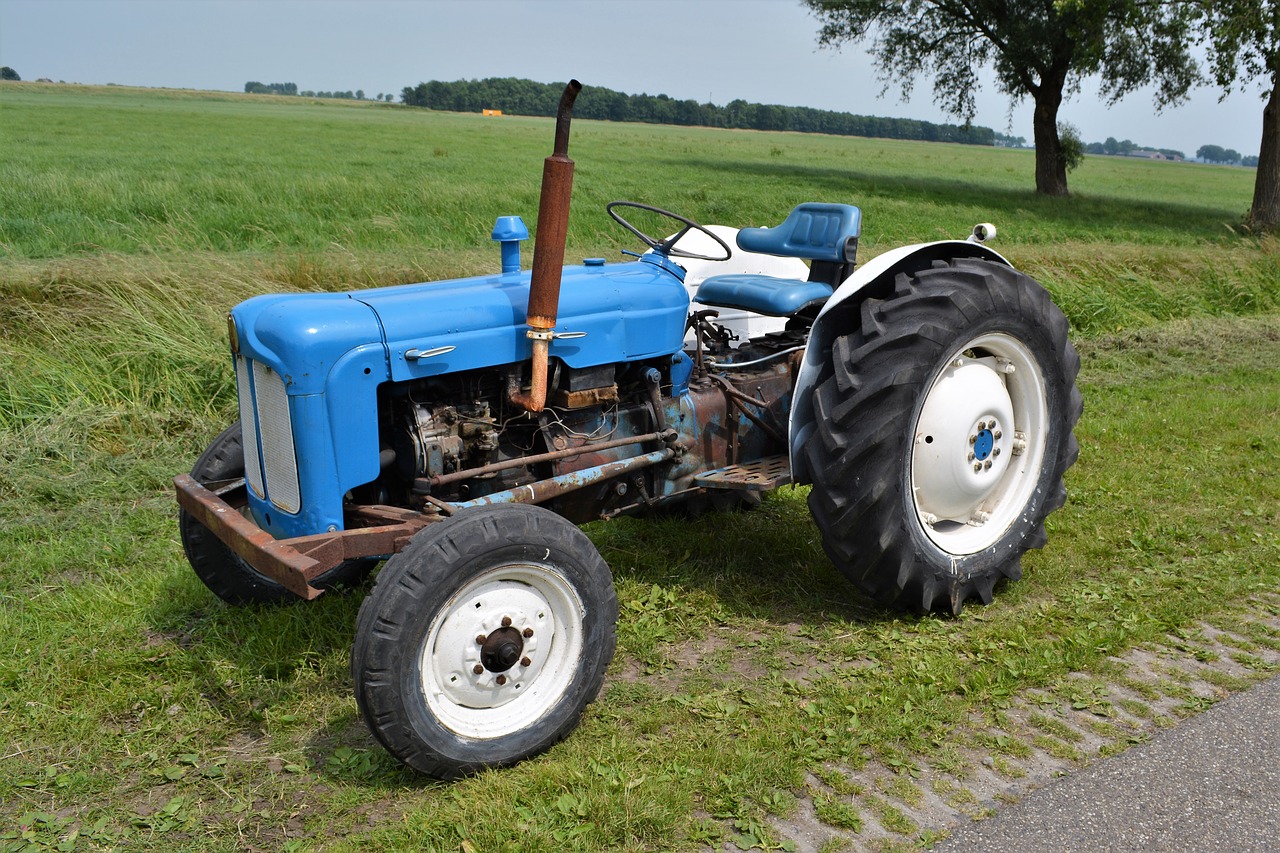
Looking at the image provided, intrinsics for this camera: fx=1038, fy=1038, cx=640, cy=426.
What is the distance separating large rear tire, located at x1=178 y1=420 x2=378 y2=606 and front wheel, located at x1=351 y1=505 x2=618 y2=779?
893 millimetres

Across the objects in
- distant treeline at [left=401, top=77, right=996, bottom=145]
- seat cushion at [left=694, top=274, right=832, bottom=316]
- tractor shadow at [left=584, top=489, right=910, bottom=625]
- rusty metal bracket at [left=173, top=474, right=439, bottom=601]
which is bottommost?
tractor shadow at [left=584, top=489, right=910, bottom=625]

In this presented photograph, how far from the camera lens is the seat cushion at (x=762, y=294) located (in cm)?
409

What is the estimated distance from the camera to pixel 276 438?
3.11 m

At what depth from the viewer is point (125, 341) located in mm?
5863

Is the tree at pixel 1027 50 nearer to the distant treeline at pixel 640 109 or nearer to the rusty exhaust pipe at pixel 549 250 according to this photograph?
the rusty exhaust pipe at pixel 549 250

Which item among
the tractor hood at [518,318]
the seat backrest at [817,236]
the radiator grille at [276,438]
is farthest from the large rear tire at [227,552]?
the seat backrest at [817,236]

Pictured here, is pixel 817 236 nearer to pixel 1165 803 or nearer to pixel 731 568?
pixel 731 568

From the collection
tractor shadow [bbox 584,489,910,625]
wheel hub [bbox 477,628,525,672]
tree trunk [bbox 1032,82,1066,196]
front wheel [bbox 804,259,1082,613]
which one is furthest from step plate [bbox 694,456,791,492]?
tree trunk [bbox 1032,82,1066,196]

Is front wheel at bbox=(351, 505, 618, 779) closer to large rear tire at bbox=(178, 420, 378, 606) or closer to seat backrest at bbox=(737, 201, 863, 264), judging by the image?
large rear tire at bbox=(178, 420, 378, 606)

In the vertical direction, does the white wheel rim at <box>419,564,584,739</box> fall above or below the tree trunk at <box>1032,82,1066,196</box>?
below

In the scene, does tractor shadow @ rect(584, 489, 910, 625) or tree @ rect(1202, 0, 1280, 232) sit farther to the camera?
tree @ rect(1202, 0, 1280, 232)

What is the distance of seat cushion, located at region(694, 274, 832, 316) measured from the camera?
409cm

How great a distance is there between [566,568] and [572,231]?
9.29 metres

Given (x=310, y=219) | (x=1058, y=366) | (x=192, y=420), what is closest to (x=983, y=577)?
(x=1058, y=366)
